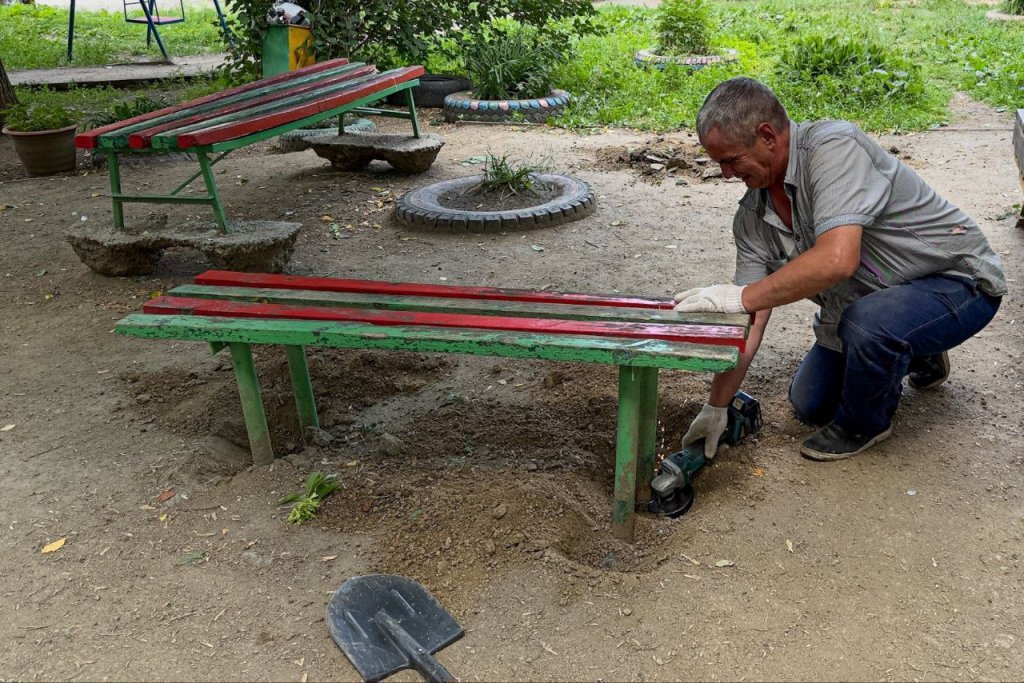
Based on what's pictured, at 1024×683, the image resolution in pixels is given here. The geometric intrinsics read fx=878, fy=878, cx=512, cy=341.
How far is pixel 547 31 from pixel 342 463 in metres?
7.52

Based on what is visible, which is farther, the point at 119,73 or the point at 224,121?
the point at 119,73

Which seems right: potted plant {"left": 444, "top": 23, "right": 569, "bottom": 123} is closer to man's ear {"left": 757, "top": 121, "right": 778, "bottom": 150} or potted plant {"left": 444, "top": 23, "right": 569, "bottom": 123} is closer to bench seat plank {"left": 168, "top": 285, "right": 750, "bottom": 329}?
bench seat plank {"left": 168, "top": 285, "right": 750, "bottom": 329}

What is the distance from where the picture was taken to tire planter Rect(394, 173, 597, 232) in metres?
5.15

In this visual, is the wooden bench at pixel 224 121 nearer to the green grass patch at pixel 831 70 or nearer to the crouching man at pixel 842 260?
the green grass patch at pixel 831 70

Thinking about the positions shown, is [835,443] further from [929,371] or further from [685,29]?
[685,29]

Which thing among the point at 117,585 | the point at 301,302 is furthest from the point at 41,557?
the point at 301,302

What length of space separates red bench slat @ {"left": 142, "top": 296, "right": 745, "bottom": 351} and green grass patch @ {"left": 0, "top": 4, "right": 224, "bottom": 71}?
9126mm

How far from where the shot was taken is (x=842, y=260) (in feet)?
7.70

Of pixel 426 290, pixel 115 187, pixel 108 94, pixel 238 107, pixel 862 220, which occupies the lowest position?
pixel 108 94

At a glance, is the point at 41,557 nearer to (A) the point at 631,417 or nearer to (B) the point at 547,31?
(A) the point at 631,417

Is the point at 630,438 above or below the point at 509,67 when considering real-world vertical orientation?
above

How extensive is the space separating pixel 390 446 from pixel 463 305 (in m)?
0.61

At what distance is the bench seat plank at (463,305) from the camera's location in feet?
8.13

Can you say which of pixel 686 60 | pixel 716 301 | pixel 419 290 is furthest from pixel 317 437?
pixel 686 60
